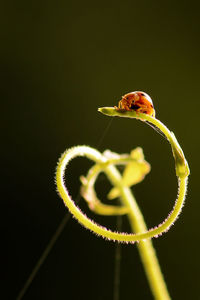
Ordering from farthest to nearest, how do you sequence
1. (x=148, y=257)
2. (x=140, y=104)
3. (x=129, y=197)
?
1. (x=129, y=197)
2. (x=148, y=257)
3. (x=140, y=104)

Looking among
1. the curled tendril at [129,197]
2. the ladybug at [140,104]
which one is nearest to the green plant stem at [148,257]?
the curled tendril at [129,197]

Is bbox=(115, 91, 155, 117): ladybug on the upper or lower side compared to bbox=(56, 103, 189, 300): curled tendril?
upper

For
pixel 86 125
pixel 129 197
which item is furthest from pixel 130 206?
pixel 86 125

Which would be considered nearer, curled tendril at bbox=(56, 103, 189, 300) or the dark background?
curled tendril at bbox=(56, 103, 189, 300)

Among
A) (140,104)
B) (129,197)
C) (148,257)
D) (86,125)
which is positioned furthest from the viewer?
(86,125)

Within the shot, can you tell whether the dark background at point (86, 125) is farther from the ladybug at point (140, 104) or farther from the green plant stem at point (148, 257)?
the ladybug at point (140, 104)

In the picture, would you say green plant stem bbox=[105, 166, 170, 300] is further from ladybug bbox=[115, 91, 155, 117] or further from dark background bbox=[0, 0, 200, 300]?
dark background bbox=[0, 0, 200, 300]

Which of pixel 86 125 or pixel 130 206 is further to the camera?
pixel 86 125

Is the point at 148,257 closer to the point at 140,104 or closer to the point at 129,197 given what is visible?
the point at 129,197

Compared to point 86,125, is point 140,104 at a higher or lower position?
higher

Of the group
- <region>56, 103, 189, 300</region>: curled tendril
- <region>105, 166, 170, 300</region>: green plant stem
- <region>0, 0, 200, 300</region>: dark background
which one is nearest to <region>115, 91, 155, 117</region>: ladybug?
<region>56, 103, 189, 300</region>: curled tendril
